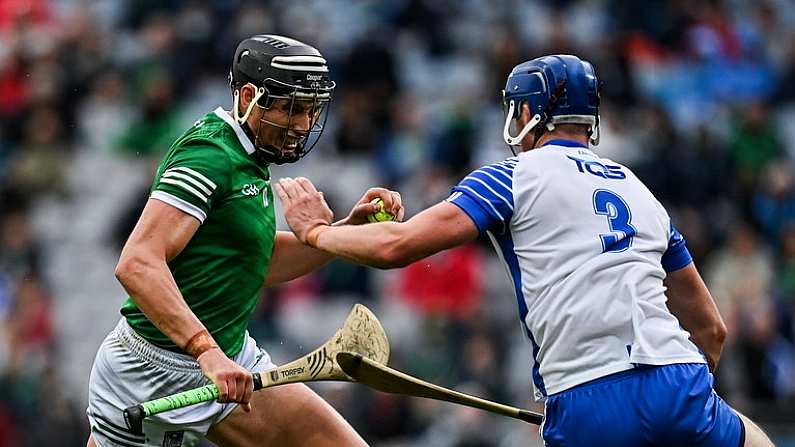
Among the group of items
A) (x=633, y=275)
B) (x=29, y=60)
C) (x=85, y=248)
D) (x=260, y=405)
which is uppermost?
(x=633, y=275)

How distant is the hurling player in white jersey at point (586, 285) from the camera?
5.09 meters

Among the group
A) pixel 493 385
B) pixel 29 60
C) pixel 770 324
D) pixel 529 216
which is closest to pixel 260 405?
pixel 529 216

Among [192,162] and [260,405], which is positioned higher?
[192,162]

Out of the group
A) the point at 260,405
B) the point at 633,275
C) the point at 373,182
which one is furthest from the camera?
the point at 373,182

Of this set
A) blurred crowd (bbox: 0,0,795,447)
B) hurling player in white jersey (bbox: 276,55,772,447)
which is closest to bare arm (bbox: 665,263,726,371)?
hurling player in white jersey (bbox: 276,55,772,447)

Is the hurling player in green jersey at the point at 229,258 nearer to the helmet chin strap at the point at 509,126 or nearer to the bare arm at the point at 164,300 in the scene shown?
the bare arm at the point at 164,300

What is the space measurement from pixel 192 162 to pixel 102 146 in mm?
8999

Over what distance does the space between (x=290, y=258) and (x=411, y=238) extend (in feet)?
4.70

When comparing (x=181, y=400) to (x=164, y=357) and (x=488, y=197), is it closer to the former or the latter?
(x=164, y=357)

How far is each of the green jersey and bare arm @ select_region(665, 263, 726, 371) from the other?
1643 millimetres

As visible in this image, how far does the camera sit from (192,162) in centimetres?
566

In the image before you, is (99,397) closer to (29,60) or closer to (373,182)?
(373,182)

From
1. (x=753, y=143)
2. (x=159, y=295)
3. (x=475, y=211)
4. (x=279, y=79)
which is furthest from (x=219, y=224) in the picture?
(x=753, y=143)

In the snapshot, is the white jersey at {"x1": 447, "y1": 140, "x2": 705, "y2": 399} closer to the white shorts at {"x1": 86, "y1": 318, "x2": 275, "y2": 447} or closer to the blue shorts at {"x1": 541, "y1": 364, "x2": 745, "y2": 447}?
the blue shorts at {"x1": 541, "y1": 364, "x2": 745, "y2": 447}
